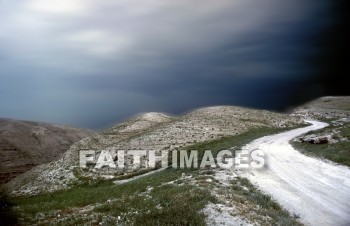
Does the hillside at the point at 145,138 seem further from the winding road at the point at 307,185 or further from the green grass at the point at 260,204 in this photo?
the green grass at the point at 260,204

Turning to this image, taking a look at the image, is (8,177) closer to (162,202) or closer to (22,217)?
(22,217)

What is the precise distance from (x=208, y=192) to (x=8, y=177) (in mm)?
86152

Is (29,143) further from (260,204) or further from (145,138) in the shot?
(260,204)

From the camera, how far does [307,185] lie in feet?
96.8

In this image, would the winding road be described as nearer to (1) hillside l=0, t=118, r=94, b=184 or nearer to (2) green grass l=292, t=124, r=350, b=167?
(2) green grass l=292, t=124, r=350, b=167

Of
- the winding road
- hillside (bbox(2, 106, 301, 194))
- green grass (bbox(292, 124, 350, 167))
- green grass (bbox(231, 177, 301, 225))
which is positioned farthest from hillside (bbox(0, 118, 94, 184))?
green grass (bbox(231, 177, 301, 225))

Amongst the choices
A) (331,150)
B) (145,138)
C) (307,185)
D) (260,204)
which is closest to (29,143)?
(145,138)

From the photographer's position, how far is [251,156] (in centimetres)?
4312

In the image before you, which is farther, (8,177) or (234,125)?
(8,177)

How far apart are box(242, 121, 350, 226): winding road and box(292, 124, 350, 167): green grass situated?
134 cm

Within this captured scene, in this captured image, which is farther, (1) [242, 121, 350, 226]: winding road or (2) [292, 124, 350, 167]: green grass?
(2) [292, 124, 350, 167]: green grass

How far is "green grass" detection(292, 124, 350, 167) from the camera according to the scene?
3856 cm

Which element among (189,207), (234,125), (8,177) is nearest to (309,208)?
(189,207)

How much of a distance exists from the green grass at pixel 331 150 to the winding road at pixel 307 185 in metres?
1.34
